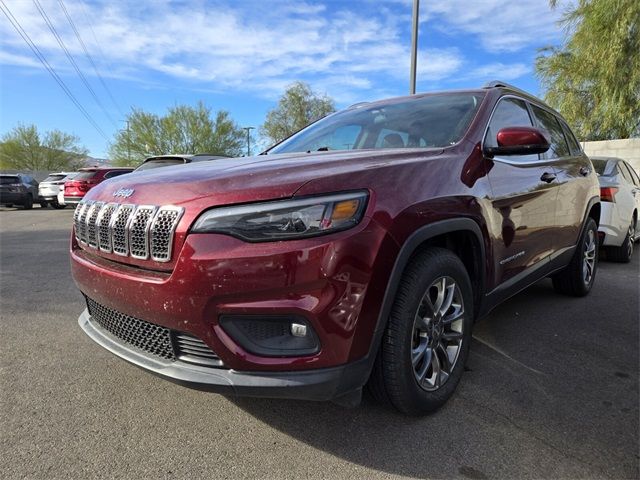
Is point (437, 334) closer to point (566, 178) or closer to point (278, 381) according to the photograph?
point (278, 381)

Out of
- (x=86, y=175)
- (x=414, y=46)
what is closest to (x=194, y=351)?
(x=414, y=46)

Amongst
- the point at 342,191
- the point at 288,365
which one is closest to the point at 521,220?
the point at 342,191

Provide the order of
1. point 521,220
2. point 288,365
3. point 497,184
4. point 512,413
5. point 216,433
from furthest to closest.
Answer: point 521,220 < point 497,184 < point 512,413 < point 216,433 < point 288,365

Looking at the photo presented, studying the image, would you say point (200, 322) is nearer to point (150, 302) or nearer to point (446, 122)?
point (150, 302)

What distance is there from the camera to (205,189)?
1829 mm

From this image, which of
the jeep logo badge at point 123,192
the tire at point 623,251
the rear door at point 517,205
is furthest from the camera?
the tire at point 623,251

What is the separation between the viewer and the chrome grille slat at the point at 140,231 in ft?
6.17

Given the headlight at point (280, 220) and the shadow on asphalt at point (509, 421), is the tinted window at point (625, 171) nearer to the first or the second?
the shadow on asphalt at point (509, 421)

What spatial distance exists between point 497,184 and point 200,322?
73.7 inches

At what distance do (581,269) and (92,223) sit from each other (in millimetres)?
4225

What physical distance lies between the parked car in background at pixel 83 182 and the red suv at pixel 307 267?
43.0 feet

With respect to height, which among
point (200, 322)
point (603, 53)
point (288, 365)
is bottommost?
point (288, 365)

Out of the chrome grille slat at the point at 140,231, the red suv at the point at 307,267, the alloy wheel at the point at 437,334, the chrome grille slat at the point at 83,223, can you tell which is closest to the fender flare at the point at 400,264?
the red suv at the point at 307,267

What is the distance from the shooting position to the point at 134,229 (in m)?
1.92
